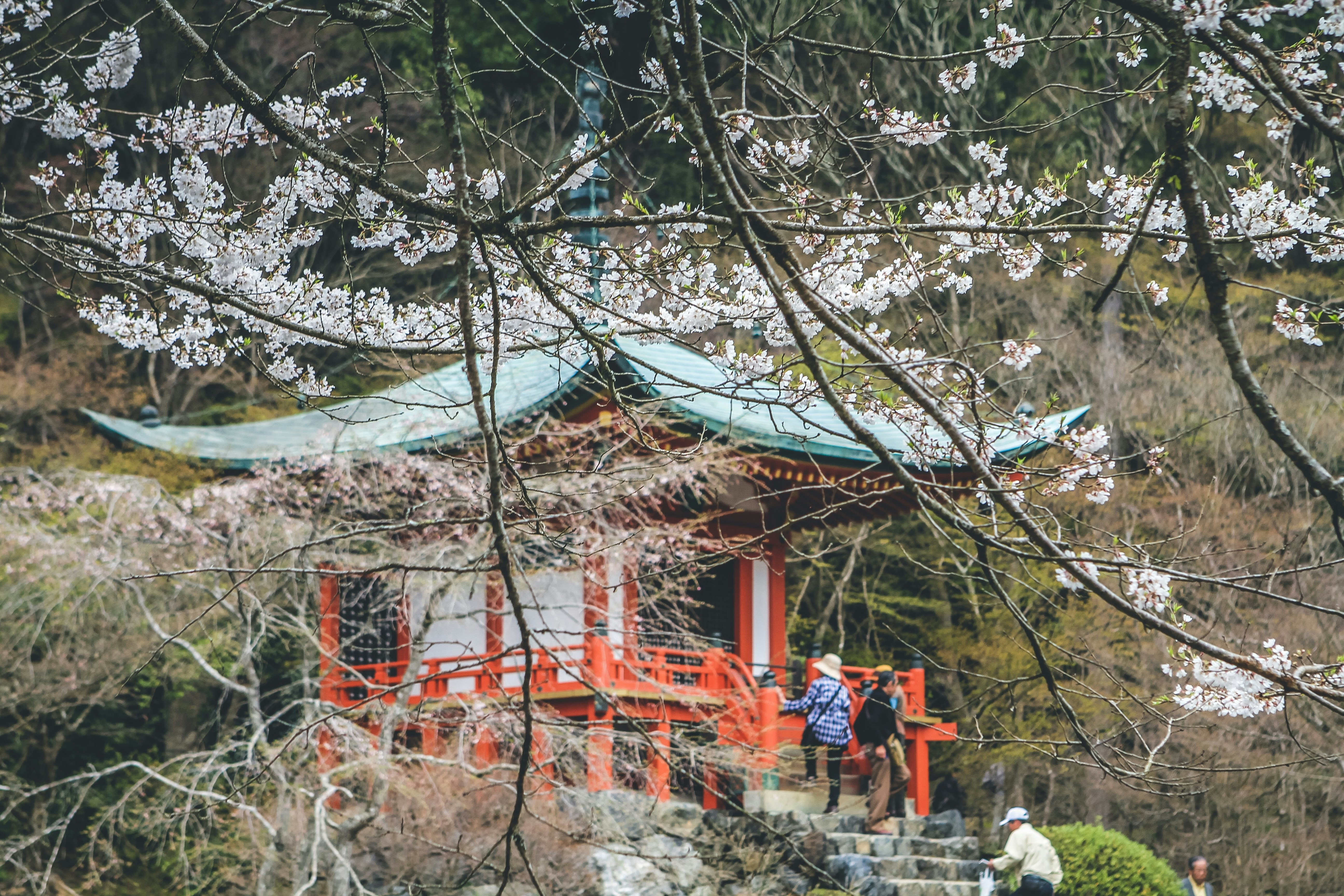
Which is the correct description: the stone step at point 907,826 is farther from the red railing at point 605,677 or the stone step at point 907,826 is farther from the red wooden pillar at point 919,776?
the red railing at point 605,677

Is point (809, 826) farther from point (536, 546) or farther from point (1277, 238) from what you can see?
point (1277, 238)

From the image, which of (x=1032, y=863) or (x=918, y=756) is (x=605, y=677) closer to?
(x=918, y=756)

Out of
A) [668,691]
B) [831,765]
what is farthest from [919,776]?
[668,691]

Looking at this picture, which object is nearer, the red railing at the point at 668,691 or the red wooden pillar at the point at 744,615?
the red railing at the point at 668,691

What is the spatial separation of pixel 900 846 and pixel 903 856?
74 millimetres

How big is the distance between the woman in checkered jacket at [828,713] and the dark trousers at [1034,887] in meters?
1.52

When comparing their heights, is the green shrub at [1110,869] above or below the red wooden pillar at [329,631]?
below

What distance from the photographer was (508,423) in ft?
29.6

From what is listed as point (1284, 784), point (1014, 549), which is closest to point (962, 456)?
point (1014, 549)

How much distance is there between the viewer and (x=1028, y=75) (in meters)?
17.9

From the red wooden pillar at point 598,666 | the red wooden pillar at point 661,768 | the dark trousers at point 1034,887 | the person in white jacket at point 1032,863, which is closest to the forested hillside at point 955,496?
the person in white jacket at point 1032,863

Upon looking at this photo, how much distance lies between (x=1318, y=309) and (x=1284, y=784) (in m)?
9.19

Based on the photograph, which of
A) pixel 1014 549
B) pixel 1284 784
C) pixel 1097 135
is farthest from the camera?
pixel 1097 135

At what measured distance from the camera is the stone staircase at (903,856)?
7938 millimetres
